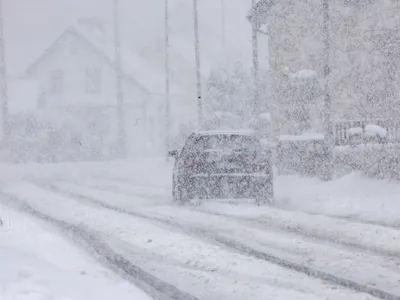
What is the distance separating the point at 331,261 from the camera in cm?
816

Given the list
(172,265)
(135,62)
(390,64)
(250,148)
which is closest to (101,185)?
(250,148)

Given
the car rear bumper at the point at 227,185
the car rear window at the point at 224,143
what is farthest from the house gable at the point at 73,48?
the car rear bumper at the point at 227,185

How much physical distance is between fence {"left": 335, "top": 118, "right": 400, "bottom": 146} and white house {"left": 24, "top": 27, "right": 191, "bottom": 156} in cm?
2815

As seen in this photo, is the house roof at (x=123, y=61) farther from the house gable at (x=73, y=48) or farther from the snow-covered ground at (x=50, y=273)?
the snow-covered ground at (x=50, y=273)

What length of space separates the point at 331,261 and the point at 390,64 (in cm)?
1454

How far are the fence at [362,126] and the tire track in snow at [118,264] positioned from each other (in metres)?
9.71

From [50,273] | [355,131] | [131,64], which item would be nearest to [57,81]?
[131,64]

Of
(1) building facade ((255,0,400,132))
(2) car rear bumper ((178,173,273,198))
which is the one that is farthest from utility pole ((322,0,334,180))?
(2) car rear bumper ((178,173,273,198))

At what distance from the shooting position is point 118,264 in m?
8.13

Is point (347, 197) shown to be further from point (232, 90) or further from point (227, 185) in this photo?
point (232, 90)

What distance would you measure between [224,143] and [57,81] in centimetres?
3616

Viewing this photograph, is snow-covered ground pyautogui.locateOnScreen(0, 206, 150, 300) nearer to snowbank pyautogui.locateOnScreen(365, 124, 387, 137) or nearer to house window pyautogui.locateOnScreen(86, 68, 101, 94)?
snowbank pyautogui.locateOnScreen(365, 124, 387, 137)

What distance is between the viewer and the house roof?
4806cm

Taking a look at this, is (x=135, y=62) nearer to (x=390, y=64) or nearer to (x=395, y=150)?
(x=390, y=64)
